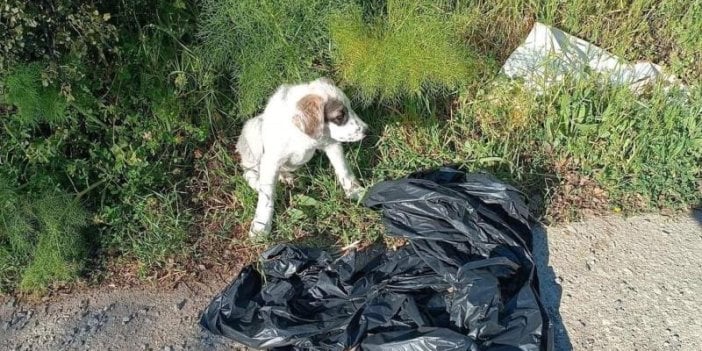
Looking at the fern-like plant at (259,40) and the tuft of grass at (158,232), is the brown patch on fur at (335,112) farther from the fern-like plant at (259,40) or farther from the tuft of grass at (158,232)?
the tuft of grass at (158,232)

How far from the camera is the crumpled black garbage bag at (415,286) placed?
2802 millimetres

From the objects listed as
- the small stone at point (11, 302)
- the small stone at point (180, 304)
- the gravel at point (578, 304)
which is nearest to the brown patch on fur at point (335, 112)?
the gravel at point (578, 304)

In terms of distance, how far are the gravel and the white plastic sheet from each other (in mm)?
1013

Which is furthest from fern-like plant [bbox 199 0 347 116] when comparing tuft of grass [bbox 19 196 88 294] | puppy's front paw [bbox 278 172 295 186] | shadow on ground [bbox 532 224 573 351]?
shadow on ground [bbox 532 224 573 351]

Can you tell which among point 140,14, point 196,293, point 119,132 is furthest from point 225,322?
point 140,14

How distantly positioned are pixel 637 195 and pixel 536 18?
4.95ft

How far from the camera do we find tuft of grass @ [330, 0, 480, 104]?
3.62 meters

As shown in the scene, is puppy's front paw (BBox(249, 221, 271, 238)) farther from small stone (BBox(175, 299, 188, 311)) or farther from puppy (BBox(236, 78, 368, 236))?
small stone (BBox(175, 299, 188, 311))

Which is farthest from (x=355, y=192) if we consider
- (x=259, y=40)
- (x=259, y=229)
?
(x=259, y=40)

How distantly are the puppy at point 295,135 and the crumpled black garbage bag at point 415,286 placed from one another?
0.94 ft

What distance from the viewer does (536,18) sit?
4.31m

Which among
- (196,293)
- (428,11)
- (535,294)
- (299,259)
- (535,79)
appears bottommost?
(196,293)

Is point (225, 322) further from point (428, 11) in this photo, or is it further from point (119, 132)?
point (428, 11)

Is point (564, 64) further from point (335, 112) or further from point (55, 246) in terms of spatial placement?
point (55, 246)
